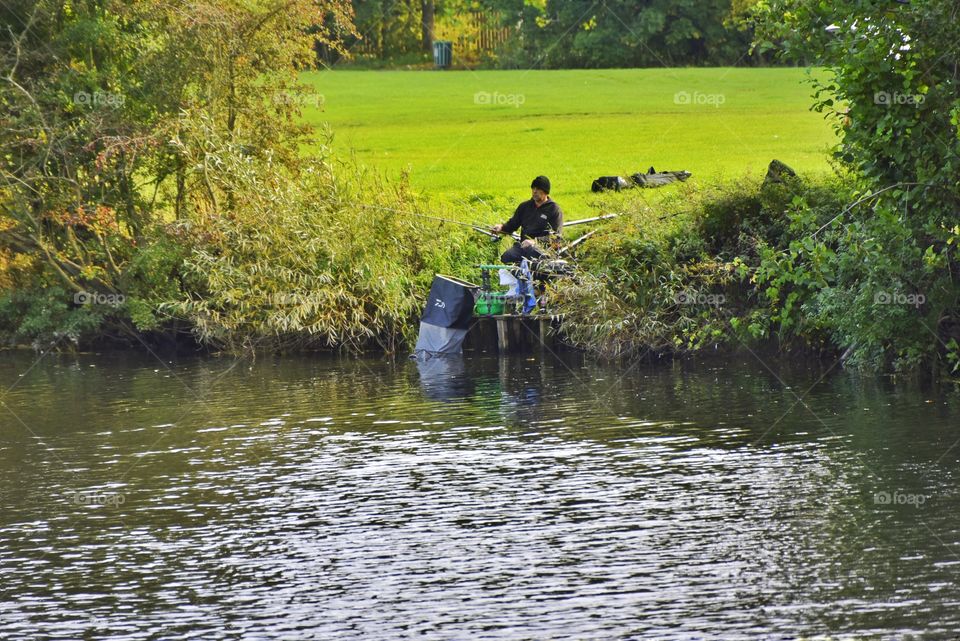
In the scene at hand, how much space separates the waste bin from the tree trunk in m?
1.13

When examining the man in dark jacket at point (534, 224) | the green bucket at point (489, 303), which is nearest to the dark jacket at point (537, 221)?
the man in dark jacket at point (534, 224)

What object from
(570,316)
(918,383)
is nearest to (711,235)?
(570,316)

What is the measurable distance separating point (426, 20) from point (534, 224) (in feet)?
201

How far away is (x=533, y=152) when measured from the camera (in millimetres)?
41906

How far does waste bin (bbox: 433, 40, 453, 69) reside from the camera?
81981 millimetres

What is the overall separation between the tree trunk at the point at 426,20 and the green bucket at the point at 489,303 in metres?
59.8

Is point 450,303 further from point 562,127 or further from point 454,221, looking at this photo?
point 562,127

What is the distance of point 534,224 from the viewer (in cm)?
2389

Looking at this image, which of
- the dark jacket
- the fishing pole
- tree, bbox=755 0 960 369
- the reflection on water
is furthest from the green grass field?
the reflection on water

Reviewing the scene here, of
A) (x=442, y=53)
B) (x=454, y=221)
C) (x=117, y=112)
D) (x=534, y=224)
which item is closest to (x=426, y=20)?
(x=442, y=53)

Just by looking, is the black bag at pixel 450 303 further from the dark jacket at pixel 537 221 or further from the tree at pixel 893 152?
the tree at pixel 893 152

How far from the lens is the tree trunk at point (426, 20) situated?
3233 inches

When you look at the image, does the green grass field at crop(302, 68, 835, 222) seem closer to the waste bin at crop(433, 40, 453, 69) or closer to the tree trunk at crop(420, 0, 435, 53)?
the waste bin at crop(433, 40, 453, 69)

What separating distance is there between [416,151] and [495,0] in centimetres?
4289
